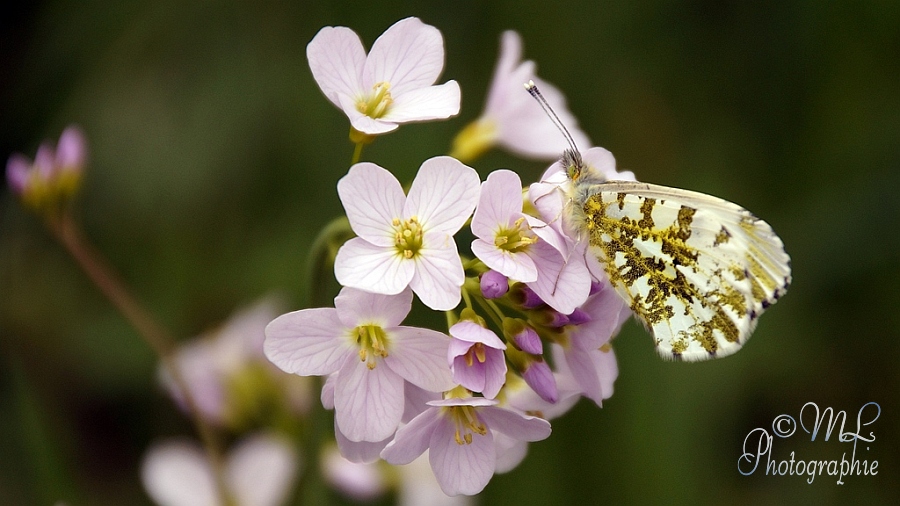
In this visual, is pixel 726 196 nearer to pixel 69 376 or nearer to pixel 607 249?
pixel 607 249

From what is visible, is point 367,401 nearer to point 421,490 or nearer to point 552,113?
point 552,113

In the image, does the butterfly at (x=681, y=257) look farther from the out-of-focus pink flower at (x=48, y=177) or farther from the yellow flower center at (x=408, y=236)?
the out-of-focus pink flower at (x=48, y=177)

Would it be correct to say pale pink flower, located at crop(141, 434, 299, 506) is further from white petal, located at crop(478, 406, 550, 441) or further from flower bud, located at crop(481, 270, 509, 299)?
flower bud, located at crop(481, 270, 509, 299)

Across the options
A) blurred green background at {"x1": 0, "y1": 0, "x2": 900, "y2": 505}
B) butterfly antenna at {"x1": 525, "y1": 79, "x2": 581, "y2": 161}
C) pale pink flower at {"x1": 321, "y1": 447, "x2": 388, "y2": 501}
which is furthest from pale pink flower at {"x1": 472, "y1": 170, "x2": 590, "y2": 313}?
blurred green background at {"x1": 0, "y1": 0, "x2": 900, "y2": 505}

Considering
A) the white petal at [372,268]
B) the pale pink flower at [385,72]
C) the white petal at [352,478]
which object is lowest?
the white petal at [352,478]

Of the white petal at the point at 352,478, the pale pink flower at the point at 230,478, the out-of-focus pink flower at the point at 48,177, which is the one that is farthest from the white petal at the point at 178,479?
the out-of-focus pink flower at the point at 48,177

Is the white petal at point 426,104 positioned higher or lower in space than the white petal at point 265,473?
higher

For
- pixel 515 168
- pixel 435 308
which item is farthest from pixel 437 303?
pixel 515 168
